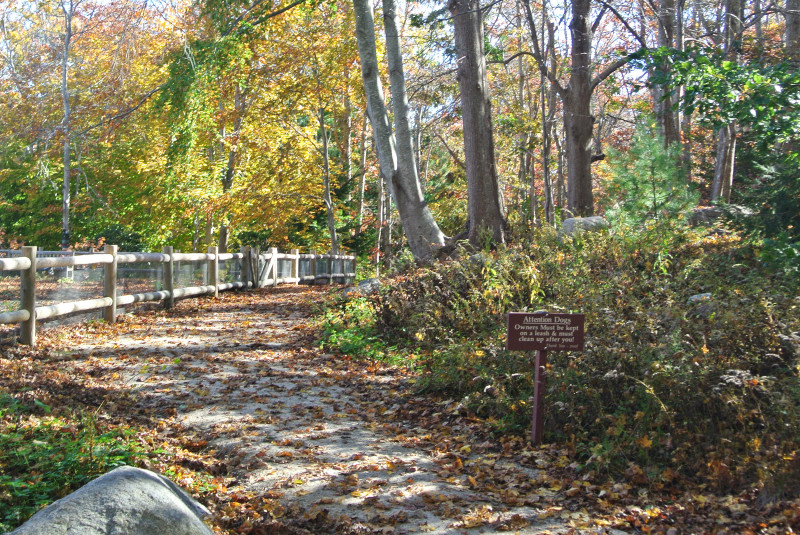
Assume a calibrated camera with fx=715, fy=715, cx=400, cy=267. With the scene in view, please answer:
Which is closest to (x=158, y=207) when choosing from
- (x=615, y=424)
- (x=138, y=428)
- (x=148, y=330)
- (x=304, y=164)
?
(x=304, y=164)

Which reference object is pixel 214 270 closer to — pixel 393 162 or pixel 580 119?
pixel 393 162

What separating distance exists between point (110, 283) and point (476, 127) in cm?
743

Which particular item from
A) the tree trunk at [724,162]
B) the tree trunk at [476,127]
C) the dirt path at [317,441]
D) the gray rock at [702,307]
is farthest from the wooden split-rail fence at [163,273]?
the tree trunk at [724,162]

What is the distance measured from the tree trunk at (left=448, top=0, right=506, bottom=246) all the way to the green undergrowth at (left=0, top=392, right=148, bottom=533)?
917cm

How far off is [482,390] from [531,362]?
2.18 feet

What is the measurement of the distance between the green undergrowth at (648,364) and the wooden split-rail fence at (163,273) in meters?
4.70

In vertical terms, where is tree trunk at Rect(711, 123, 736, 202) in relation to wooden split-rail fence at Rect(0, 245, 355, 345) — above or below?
above

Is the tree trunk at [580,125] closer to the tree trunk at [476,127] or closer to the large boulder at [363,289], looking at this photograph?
the tree trunk at [476,127]

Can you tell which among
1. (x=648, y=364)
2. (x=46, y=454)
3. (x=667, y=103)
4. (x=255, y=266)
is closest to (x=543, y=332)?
(x=648, y=364)

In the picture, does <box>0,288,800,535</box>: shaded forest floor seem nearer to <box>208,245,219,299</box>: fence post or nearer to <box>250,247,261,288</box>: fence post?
<box>208,245,219,299</box>: fence post

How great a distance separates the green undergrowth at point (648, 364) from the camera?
5.43 meters

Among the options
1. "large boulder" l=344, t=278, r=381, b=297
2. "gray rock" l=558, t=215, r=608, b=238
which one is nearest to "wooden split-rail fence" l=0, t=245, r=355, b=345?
"large boulder" l=344, t=278, r=381, b=297

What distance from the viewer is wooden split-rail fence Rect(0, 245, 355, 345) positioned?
32.1 ft

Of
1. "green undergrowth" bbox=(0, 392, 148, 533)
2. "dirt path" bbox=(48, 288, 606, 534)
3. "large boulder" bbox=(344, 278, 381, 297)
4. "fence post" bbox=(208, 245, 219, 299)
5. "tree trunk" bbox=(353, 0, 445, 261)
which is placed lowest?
"dirt path" bbox=(48, 288, 606, 534)
